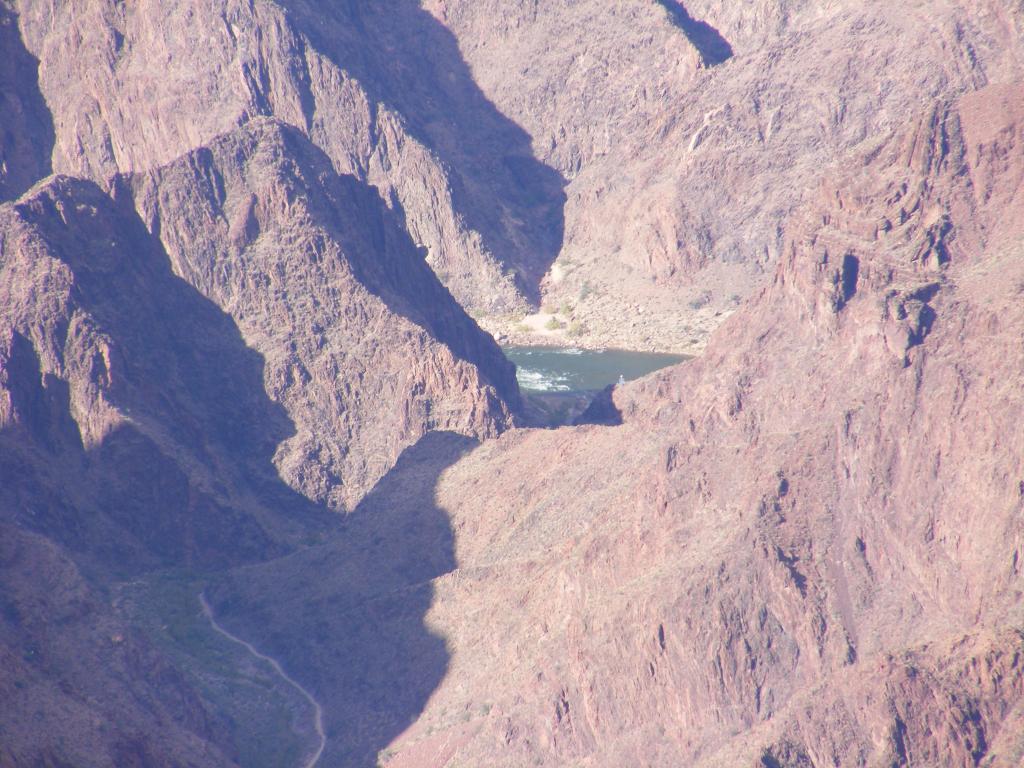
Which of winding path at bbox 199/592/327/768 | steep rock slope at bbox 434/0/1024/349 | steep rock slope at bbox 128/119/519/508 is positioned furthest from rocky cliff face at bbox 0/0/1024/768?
steep rock slope at bbox 434/0/1024/349

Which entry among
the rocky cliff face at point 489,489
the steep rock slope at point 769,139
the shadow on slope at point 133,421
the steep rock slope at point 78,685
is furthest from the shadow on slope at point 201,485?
the steep rock slope at point 769,139

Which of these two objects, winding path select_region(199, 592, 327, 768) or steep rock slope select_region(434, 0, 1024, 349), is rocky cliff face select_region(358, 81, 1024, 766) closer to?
winding path select_region(199, 592, 327, 768)

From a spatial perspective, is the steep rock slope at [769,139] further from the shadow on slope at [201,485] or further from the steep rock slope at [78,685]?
the steep rock slope at [78,685]

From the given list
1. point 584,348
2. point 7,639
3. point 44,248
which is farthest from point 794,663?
point 584,348

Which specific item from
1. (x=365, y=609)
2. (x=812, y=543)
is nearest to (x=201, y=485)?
(x=365, y=609)

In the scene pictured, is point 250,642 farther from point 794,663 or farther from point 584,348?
point 584,348

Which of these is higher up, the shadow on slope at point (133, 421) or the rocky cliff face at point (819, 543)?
the shadow on slope at point (133, 421)
